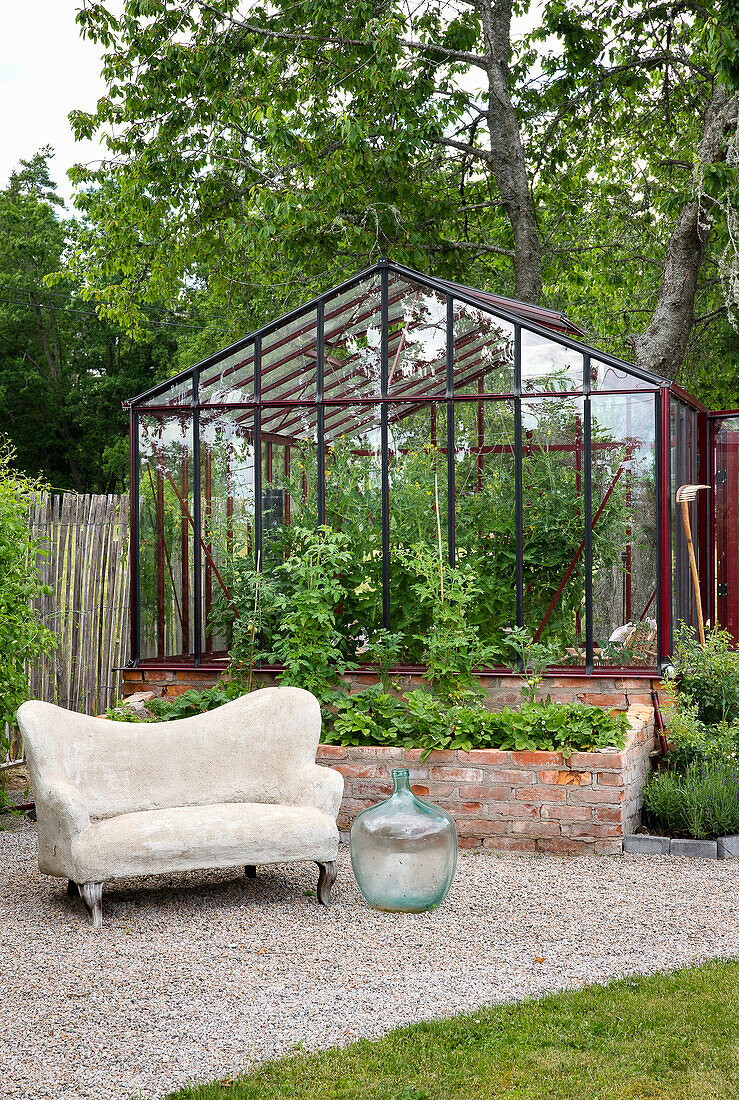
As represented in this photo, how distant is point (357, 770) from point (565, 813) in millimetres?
1145

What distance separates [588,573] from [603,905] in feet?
7.57

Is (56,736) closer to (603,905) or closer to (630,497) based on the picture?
(603,905)

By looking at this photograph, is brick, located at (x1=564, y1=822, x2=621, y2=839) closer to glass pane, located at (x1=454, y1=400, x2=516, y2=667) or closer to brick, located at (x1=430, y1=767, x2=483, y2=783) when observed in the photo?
brick, located at (x1=430, y1=767, x2=483, y2=783)

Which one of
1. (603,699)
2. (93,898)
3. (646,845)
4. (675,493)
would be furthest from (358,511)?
(93,898)

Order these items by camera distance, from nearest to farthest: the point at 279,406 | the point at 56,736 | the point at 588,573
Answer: the point at 56,736 < the point at 588,573 < the point at 279,406

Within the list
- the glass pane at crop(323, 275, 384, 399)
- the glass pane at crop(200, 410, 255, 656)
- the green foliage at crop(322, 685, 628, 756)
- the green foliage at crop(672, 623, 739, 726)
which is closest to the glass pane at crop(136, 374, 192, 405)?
the glass pane at crop(200, 410, 255, 656)

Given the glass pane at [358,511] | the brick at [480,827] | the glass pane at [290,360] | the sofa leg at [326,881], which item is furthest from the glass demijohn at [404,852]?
the glass pane at [290,360]

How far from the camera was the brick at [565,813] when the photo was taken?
5383 millimetres

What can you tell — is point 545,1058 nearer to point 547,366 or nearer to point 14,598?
point 14,598

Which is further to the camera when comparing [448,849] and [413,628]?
[413,628]

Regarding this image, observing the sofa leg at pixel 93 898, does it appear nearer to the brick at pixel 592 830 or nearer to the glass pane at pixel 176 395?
the brick at pixel 592 830

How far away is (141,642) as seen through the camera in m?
6.98

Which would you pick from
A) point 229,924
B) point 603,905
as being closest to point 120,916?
point 229,924

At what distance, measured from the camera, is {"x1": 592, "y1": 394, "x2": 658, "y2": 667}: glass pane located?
634 centimetres
